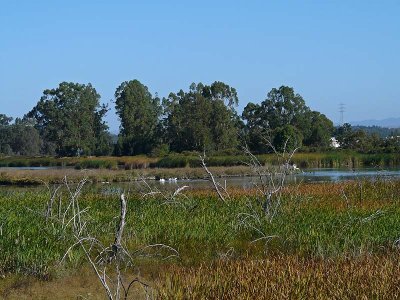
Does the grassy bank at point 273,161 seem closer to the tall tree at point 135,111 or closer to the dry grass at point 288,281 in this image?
the tall tree at point 135,111

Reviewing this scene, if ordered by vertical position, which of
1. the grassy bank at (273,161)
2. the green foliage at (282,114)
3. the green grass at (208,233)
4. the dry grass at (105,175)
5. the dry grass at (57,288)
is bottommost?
the dry grass at (57,288)

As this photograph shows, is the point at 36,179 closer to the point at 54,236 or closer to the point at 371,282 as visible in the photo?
the point at 54,236

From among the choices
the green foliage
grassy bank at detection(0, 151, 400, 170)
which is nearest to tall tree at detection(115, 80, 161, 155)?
the green foliage

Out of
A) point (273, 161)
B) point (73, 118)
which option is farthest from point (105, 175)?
point (73, 118)

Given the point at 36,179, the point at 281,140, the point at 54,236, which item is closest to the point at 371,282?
the point at 54,236

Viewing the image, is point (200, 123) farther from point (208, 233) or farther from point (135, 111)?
point (208, 233)

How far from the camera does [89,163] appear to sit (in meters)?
64.8

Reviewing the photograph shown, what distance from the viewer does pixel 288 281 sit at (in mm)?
10266

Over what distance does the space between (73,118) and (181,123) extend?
58.5 feet

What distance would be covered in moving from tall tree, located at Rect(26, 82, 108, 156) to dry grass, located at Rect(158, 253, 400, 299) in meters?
76.9

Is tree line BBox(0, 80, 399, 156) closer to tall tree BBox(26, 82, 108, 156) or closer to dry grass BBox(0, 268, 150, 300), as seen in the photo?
tall tree BBox(26, 82, 108, 156)

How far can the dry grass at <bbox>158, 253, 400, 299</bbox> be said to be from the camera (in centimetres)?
964

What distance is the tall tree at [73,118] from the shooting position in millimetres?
88438

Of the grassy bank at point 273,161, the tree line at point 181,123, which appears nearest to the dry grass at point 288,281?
the grassy bank at point 273,161
